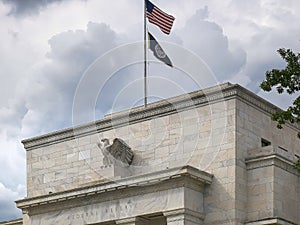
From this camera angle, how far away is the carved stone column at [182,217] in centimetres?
4412

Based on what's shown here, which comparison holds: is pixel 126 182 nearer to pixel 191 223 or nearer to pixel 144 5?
pixel 191 223

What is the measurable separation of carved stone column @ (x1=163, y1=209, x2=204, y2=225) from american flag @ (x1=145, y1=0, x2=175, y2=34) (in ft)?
36.7

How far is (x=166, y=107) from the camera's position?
160ft

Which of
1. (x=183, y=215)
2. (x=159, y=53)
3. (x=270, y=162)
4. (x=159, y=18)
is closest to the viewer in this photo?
(x=183, y=215)

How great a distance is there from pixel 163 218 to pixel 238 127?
19.5ft

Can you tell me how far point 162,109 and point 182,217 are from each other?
281 inches

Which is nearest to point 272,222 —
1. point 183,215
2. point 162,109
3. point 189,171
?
point 183,215

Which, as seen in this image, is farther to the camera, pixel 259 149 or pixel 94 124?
pixel 94 124

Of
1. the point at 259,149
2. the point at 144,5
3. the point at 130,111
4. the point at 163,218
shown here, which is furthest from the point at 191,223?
the point at 144,5

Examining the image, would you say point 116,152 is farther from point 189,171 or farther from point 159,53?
point 159,53

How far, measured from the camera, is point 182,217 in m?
44.1

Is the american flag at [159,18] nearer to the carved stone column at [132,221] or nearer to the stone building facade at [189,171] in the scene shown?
the stone building facade at [189,171]

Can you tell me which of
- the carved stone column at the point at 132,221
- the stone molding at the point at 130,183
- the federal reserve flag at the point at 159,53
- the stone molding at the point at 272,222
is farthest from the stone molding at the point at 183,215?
the federal reserve flag at the point at 159,53

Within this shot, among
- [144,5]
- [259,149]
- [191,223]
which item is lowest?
[191,223]
